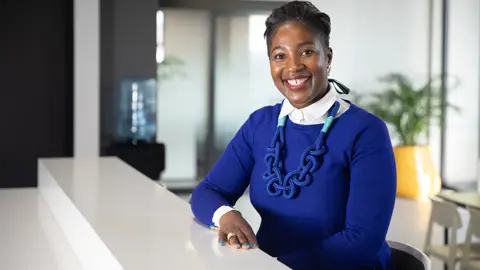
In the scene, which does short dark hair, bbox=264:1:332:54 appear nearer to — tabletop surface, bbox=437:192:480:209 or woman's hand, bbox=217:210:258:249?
woman's hand, bbox=217:210:258:249

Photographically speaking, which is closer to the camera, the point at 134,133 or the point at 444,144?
the point at 134,133

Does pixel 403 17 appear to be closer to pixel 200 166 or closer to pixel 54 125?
pixel 200 166

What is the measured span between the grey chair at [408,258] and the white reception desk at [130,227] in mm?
424

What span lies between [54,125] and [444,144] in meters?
3.30

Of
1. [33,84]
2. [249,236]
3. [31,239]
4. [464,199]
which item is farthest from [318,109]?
[33,84]

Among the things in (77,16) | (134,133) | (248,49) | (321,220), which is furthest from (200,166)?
(321,220)

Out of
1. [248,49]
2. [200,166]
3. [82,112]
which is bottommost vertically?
[200,166]

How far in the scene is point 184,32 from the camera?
578 cm

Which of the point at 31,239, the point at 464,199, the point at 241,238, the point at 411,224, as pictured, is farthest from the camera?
the point at 411,224

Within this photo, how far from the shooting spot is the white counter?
6.37ft

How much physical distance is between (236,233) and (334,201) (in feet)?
0.89

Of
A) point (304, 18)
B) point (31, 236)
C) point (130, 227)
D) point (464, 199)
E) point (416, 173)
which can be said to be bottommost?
point (416, 173)

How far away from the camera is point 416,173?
6.51 meters

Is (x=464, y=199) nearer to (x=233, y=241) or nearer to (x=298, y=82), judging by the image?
(x=298, y=82)
